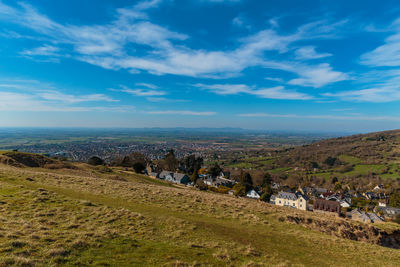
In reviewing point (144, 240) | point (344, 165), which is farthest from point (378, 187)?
point (144, 240)

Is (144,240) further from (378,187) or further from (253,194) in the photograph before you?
(378,187)

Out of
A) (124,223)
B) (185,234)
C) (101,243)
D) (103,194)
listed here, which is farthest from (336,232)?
(103,194)

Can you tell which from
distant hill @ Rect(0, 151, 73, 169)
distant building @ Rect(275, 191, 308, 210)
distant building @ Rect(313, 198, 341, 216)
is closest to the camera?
distant hill @ Rect(0, 151, 73, 169)

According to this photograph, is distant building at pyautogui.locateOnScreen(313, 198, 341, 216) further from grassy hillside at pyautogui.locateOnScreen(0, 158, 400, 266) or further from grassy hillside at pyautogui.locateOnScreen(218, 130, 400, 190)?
grassy hillside at pyautogui.locateOnScreen(218, 130, 400, 190)

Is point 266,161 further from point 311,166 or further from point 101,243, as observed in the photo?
point 101,243

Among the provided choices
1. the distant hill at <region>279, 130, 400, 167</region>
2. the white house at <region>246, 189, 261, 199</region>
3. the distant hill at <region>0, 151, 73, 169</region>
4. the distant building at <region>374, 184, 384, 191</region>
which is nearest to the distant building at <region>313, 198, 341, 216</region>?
the white house at <region>246, 189, 261, 199</region>

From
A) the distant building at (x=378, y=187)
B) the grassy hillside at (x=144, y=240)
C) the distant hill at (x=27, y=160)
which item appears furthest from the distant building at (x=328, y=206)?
the distant hill at (x=27, y=160)

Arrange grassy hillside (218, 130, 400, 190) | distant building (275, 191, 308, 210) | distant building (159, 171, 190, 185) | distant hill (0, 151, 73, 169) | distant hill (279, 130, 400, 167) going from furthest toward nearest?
distant hill (279, 130, 400, 167)
grassy hillside (218, 130, 400, 190)
distant building (159, 171, 190, 185)
distant building (275, 191, 308, 210)
distant hill (0, 151, 73, 169)

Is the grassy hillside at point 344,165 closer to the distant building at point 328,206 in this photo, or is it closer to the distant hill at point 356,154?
the distant hill at point 356,154
